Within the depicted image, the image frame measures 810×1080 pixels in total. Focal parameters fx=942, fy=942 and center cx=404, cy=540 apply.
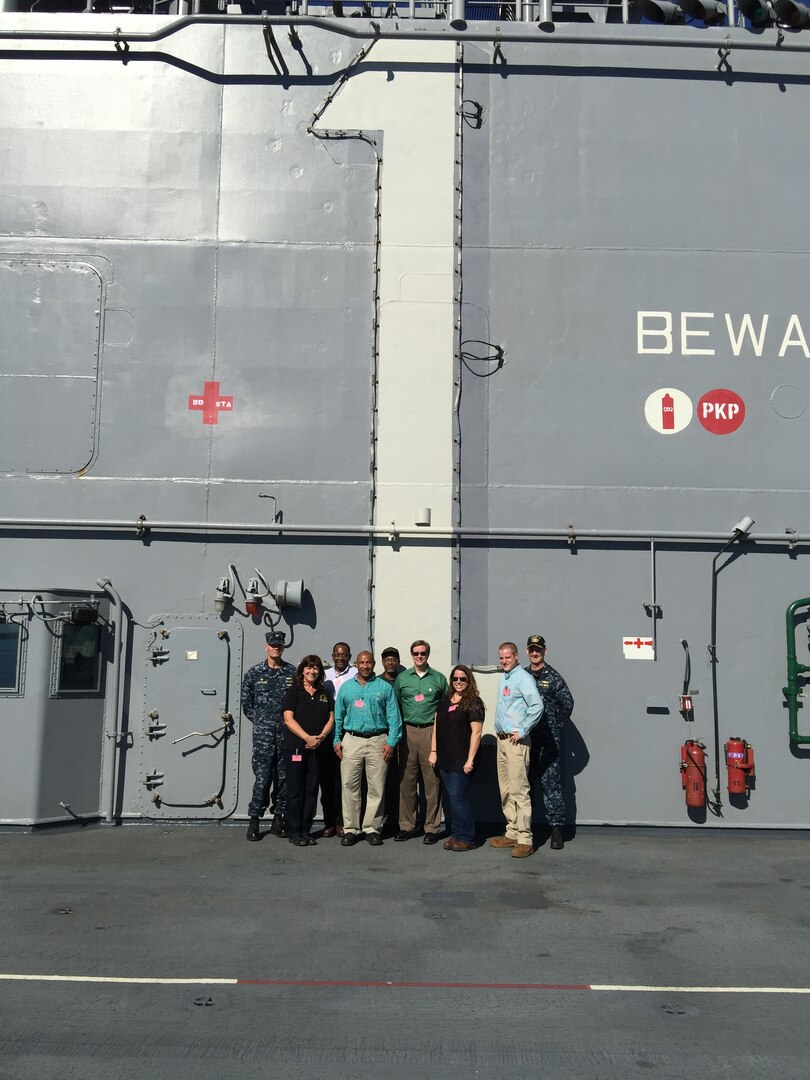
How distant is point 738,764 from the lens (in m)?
7.45

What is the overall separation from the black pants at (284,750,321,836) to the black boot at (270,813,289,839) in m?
0.15

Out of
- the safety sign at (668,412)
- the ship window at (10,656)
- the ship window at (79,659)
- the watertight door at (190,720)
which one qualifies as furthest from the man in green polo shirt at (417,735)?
the ship window at (10,656)

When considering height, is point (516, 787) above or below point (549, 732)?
below

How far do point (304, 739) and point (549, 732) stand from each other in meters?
1.88

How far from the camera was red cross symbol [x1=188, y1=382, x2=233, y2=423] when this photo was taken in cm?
792

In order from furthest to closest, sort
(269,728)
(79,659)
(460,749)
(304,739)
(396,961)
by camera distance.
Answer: (79,659) → (269,728) → (304,739) → (460,749) → (396,961)

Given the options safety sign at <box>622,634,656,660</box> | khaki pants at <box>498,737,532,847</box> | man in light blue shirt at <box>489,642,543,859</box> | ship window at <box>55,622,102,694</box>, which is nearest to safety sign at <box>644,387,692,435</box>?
safety sign at <box>622,634,656,660</box>

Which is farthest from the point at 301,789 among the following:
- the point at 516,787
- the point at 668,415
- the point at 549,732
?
the point at 668,415

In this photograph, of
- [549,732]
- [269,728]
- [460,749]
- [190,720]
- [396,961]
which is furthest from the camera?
[190,720]

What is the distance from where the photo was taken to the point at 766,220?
8141 mm

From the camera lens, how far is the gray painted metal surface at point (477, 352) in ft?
25.4

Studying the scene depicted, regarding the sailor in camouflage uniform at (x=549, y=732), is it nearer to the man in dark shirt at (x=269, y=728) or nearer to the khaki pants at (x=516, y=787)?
the khaki pants at (x=516, y=787)

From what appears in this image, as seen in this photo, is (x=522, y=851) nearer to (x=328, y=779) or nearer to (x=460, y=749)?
(x=460, y=749)

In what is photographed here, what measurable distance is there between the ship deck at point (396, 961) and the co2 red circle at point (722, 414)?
340cm
